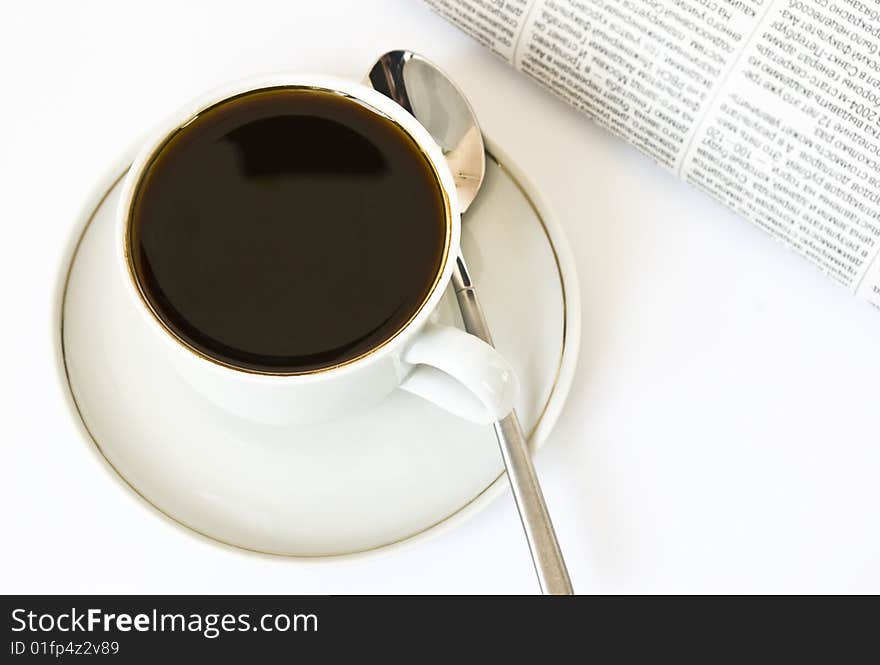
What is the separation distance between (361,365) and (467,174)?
154 mm

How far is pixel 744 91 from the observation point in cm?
53

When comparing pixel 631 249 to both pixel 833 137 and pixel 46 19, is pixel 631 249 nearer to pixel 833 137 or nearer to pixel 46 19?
pixel 833 137

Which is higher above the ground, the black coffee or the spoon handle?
the black coffee

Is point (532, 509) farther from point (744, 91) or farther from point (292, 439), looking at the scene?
point (744, 91)

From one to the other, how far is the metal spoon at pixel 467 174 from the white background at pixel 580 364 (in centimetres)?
5

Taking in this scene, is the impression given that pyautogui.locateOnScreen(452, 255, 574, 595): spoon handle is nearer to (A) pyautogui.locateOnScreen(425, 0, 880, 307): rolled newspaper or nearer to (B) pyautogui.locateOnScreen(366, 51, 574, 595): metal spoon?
(B) pyautogui.locateOnScreen(366, 51, 574, 595): metal spoon

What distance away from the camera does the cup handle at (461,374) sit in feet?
1.36

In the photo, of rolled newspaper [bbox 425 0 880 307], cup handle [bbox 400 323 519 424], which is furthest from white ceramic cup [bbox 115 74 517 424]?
rolled newspaper [bbox 425 0 880 307]

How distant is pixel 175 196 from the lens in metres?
0.46

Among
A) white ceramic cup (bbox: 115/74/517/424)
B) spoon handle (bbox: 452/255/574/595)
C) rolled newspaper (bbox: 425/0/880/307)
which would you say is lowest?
spoon handle (bbox: 452/255/574/595)

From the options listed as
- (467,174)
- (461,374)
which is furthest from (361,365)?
(467,174)

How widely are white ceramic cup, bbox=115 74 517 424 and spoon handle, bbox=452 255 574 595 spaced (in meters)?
0.02

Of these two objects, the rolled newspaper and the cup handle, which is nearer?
the cup handle

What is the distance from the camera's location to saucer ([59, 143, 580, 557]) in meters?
0.48
